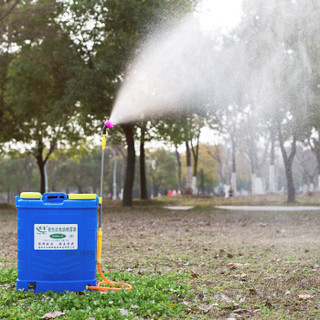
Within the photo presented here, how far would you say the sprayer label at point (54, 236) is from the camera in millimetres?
4441

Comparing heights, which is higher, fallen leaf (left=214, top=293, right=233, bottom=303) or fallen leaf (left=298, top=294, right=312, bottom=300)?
fallen leaf (left=298, top=294, right=312, bottom=300)

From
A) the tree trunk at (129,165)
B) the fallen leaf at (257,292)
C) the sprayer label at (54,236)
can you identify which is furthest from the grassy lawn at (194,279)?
the tree trunk at (129,165)

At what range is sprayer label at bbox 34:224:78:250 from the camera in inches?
175

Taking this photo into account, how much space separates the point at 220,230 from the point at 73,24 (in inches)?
451

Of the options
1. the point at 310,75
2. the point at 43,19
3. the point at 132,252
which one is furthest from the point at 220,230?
the point at 43,19

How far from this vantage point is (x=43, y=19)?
65.8 feet

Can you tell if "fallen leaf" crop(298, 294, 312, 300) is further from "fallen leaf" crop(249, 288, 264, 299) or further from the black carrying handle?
the black carrying handle

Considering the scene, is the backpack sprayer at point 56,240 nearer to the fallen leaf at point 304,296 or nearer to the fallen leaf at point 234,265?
the fallen leaf at point 304,296

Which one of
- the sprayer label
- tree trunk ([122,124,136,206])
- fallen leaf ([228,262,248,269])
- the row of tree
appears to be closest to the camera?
the sprayer label

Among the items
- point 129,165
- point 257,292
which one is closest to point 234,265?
point 257,292

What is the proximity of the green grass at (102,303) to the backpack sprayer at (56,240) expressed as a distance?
0.13 metres

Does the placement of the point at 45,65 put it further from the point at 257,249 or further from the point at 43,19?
the point at 257,249

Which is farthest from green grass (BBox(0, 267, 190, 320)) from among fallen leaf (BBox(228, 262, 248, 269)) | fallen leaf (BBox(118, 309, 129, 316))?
fallen leaf (BBox(228, 262, 248, 269))

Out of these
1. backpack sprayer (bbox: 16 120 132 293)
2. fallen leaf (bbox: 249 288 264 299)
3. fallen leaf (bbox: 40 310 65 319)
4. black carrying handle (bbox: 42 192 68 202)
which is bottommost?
fallen leaf (bbox: 249 288 264 299)
